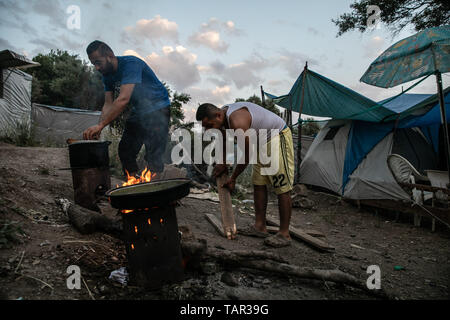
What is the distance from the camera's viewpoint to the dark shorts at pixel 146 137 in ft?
11.5

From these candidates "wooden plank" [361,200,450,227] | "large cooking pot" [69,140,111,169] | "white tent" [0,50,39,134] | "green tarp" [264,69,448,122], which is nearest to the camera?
"large cooking pot" [69,140,111,169]

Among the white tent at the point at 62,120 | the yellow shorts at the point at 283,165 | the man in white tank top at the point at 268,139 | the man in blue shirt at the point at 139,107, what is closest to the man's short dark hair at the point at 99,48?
the man in blue shirt at the point at 139,107

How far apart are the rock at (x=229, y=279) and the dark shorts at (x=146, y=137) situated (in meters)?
2.06

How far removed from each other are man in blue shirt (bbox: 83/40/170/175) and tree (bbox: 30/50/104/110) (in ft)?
47.3

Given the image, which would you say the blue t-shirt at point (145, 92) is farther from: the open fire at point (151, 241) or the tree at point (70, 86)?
the tree at point (70, 86)

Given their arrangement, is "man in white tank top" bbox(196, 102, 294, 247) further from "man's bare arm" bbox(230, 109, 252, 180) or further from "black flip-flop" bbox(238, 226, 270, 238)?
"black flip-flop" bbox(238, 226, 270, 238)

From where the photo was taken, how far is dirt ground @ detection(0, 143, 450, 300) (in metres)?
1.85

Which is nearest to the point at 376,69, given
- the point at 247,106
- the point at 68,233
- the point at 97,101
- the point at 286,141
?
the point at 286,141

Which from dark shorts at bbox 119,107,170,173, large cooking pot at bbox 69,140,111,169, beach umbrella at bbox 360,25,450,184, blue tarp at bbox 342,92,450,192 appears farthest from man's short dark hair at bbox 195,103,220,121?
blue tarp at bbox 342,92,450,192

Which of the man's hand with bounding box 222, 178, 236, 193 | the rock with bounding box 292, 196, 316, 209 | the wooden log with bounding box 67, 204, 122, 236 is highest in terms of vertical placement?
the man's hand with bounding box 222, 178, 236, 193

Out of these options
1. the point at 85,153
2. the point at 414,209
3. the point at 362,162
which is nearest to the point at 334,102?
the point at 362,162

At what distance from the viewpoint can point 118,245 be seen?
100 inches
